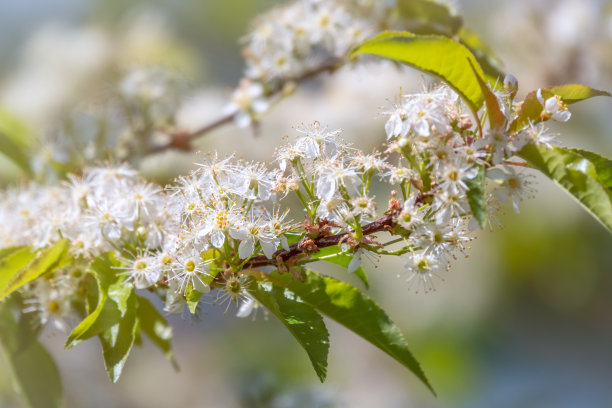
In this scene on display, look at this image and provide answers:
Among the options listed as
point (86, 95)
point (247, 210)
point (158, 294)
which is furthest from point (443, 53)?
point (86, 95)

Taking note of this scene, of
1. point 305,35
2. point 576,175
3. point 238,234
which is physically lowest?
point 576,175

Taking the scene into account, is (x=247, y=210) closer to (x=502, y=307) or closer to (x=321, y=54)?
(x=321, y=54)

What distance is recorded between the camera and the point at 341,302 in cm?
76

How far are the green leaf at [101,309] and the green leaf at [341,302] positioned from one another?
0.18 m

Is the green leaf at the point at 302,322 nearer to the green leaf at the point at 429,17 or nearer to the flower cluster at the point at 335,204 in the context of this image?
the flower cluster at the point at 335,204

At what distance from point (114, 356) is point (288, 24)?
731 mm

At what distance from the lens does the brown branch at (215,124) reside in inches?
50.6

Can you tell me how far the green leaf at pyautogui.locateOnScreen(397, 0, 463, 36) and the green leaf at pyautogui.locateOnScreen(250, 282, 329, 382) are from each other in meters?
0.58

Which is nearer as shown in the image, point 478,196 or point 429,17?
point 478,196

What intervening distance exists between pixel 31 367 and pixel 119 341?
22 centimetres

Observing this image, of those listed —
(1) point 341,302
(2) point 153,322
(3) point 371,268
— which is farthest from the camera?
(3) point 371,268

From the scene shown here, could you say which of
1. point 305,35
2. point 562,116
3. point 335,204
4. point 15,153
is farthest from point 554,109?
point 15,153

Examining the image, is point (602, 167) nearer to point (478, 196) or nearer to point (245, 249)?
point (478, 196)

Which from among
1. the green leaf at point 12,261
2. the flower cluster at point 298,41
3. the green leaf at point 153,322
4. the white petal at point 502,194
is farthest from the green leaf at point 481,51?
the green leaf at point 12,261
